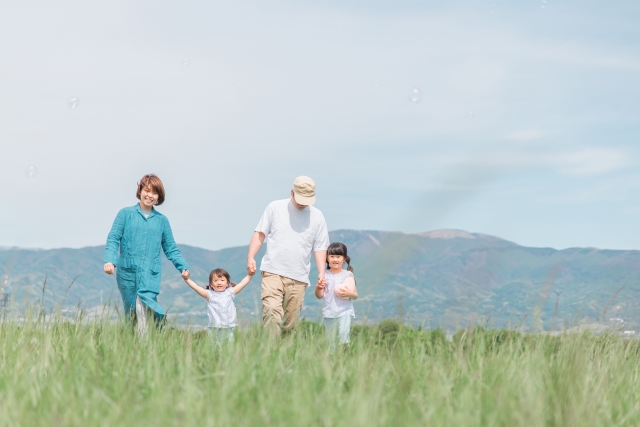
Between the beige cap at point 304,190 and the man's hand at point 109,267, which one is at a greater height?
the beige cap at point 304,190

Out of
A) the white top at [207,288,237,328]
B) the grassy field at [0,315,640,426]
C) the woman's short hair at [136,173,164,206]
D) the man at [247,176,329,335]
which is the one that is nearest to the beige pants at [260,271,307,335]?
the man at [247,176,329,335]

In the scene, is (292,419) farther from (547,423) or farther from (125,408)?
(547,423)

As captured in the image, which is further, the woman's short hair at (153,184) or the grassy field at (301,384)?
the woman's short hair at (153,184)

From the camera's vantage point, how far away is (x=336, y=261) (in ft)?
28.6

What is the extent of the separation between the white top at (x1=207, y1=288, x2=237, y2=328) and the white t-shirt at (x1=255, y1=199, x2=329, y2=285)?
690 millimetres

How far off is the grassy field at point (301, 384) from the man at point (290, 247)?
6.94ft

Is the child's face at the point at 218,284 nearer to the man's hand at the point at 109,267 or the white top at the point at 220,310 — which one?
the white top at the point at 220,310

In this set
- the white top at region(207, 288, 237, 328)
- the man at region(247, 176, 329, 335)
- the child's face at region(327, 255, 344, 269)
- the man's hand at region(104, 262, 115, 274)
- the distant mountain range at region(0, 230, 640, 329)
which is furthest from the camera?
the white top at region(207, 288, 237, 328)

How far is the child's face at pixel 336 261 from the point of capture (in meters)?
8.73

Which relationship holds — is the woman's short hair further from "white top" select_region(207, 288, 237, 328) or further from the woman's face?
"white top" select_region(207, 288, 237, 328)

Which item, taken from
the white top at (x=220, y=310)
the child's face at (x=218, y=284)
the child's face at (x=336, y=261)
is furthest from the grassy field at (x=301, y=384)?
the child's face at (x=218, y=284)

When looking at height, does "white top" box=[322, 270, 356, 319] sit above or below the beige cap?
below

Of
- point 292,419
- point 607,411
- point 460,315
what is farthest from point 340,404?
point 607,411

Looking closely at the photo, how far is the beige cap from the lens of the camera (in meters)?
8.56
